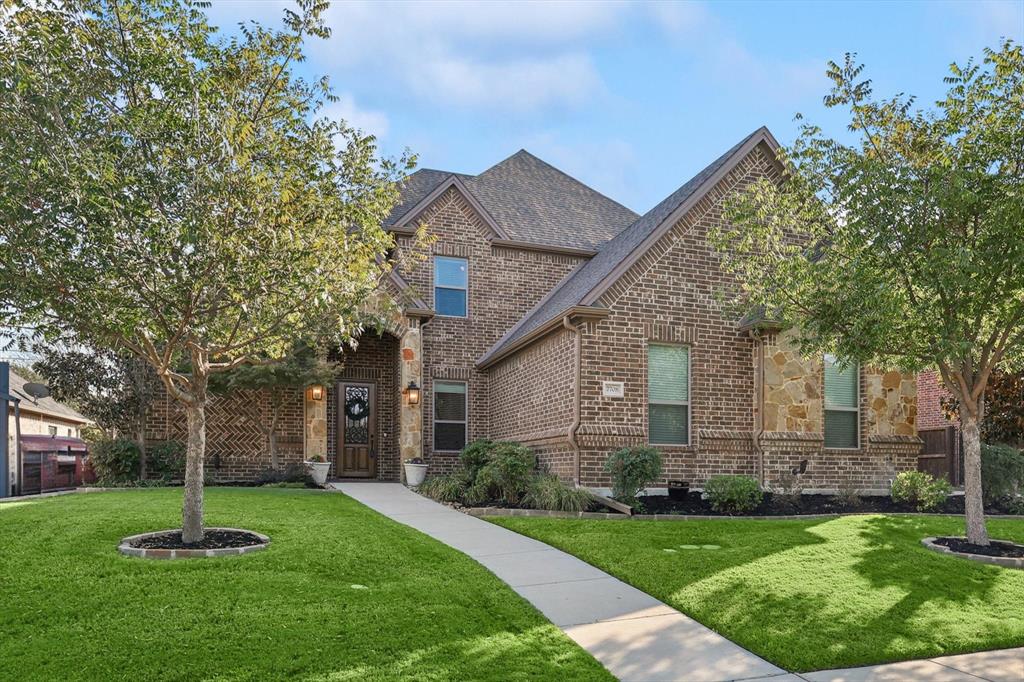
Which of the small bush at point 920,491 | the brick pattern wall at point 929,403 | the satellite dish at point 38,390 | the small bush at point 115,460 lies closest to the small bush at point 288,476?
the small bush at point 115,460

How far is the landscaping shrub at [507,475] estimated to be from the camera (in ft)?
46.4

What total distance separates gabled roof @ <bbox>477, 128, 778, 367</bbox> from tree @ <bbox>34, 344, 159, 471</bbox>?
8.37m

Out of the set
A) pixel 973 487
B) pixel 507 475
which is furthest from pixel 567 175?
pixel 973 487

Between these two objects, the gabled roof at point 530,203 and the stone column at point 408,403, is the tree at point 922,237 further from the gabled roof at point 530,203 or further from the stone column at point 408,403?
the gabled roof at point 530,203

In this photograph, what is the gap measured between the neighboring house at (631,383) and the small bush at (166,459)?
1.03 metres

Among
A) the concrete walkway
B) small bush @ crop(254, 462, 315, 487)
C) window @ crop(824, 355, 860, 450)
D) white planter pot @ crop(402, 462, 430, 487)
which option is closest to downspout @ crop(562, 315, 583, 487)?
the concrete walkway

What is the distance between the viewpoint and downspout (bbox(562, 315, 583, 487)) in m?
14.5

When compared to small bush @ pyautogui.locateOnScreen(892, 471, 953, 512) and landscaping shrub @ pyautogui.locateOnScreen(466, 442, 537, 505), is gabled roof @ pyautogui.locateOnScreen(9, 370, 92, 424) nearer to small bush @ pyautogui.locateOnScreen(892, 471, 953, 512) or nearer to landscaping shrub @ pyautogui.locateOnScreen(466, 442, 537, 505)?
landscaping shrub @ pyautogui.locateOnScreen(466, 442, 537, 505)

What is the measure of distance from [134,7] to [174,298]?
9.79 feet

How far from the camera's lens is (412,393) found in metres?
19.0

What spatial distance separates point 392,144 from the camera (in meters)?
9.47

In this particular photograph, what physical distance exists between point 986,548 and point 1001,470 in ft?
15.8

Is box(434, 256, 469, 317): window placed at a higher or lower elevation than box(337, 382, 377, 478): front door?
higher

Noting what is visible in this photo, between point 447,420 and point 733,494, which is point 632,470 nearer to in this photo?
point 733,494
